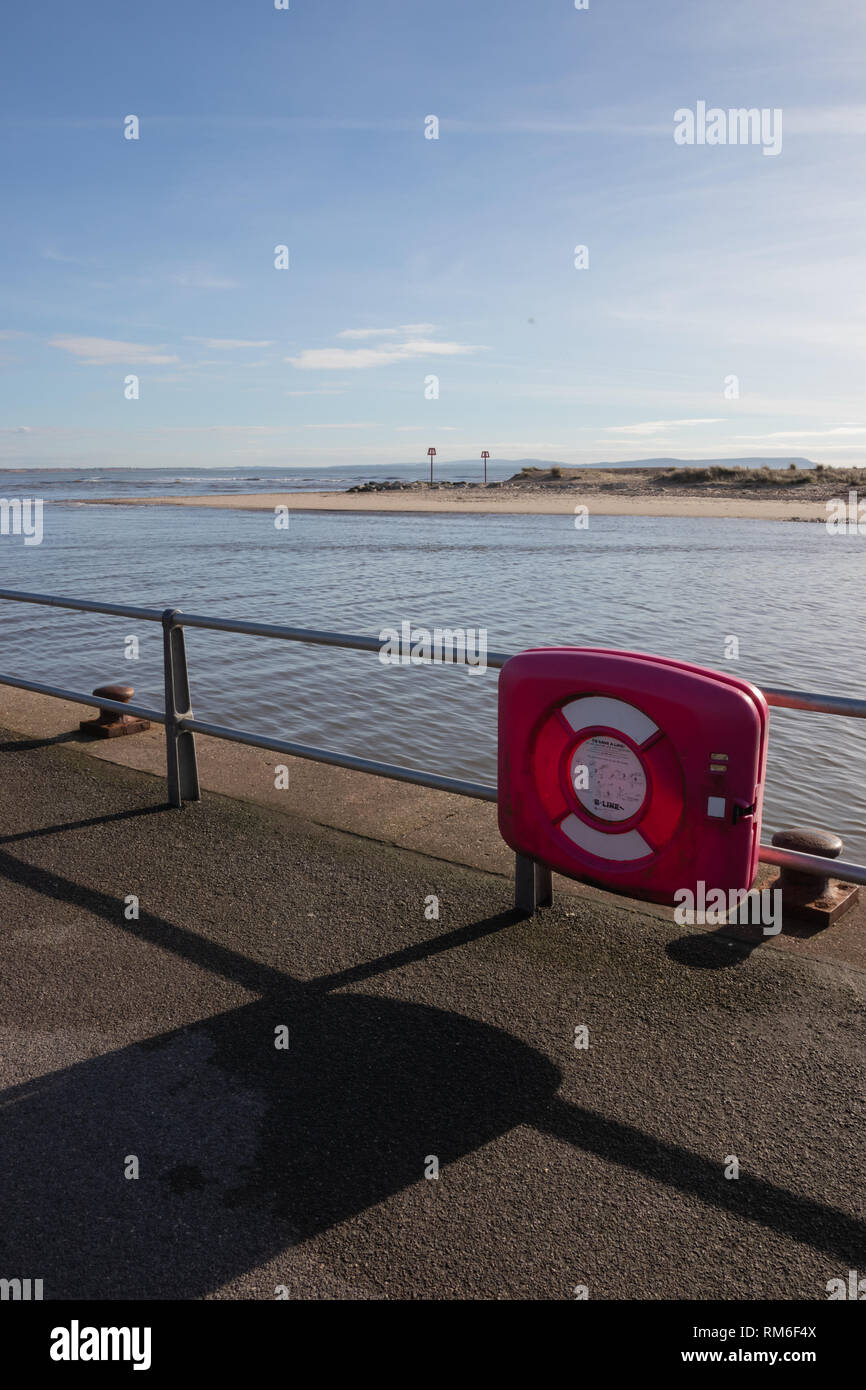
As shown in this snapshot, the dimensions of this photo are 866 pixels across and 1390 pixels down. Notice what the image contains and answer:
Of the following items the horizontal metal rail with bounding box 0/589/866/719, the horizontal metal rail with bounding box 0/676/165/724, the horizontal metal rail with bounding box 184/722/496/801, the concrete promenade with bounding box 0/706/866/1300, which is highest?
the horizontal metal rail with bounding box 0/589/866/719

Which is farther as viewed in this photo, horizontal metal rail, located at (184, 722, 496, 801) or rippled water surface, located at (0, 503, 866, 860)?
rippled water surface, located at (0, 503, 866, 860)

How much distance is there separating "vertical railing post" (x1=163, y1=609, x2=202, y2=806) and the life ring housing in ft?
7.82

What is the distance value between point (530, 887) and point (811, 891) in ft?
3.65

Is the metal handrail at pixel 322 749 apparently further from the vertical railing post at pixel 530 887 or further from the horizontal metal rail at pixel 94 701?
the vertical railing post at pixel 530 887

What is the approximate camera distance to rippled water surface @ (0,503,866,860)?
29.2 ft

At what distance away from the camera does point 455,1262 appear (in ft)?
7.91

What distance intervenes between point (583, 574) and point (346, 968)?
63.2ft

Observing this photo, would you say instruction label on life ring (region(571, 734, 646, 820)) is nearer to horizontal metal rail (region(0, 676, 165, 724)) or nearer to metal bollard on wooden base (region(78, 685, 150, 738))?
horizontal metal rail (region(0, 676, 165, 724))

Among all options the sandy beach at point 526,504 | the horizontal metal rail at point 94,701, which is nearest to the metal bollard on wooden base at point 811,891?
the horizontal metal rail at point 94,701

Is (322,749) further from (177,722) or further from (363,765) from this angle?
(177,722)

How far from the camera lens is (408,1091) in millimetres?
3025
